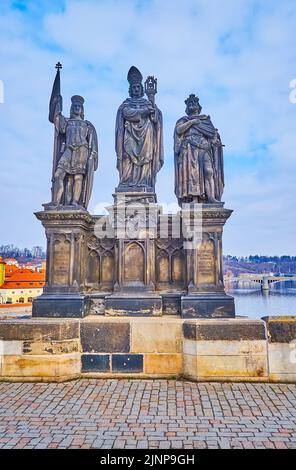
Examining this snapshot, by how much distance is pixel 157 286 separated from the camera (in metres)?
7.15

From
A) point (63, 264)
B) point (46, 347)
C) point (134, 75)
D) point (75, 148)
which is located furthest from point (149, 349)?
point (134, 75)

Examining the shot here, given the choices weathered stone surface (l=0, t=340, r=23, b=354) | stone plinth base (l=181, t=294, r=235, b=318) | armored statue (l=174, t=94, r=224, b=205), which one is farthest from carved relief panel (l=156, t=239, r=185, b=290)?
weathered stone surface (l=0, t=340, r=23, b=354)

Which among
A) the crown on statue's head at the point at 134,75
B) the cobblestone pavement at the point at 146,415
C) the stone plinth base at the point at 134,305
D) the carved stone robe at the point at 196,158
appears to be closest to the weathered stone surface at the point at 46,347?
the cobblestone pavement at the point at 146,415

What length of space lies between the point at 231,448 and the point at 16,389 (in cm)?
342

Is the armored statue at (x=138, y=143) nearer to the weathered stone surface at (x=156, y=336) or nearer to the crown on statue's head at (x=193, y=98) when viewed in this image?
the crown on statue's head at (x=193, y=98)

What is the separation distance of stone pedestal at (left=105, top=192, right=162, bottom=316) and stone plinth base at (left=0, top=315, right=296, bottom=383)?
0.65 m

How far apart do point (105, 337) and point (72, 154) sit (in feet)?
12.4

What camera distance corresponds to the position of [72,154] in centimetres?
737

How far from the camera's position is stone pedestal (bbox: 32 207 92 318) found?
6.53m

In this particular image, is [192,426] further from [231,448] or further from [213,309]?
[213,309]

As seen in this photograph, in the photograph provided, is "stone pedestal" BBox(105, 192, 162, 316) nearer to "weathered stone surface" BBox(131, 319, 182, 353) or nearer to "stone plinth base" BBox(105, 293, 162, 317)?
"stone plinth base" BBox(105, 293, 162, 317)

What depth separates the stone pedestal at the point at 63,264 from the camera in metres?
6.53

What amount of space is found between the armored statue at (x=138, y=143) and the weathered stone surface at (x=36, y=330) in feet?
10.5
